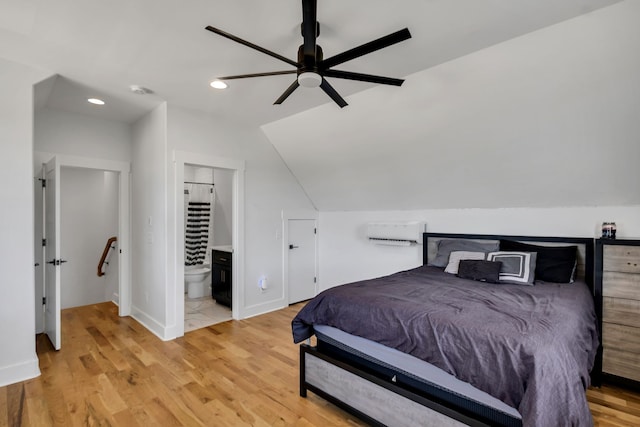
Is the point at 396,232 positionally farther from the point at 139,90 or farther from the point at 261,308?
the point at 139,90

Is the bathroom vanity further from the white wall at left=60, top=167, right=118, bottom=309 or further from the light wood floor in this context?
the white wall at left=60, top=167, right=118, bottom=309

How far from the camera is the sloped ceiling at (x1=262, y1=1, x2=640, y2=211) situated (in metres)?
2.11

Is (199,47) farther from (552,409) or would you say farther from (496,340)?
(552,409)

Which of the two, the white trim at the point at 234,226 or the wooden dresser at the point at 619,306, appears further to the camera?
the white trim at the point at 234,226

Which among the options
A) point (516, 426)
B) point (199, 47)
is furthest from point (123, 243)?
point (516, 426)

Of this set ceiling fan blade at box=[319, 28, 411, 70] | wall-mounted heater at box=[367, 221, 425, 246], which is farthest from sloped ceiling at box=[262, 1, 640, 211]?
ceiling fan blade at box=[319, 28, 411, 70]

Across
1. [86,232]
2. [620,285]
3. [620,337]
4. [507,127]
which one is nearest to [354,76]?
[507,127]

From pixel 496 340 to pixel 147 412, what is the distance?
2326 mm

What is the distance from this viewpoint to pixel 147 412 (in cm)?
225

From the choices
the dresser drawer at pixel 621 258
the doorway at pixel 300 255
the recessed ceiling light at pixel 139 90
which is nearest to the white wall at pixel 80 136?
the recessed ceiling light at pixel 139 90

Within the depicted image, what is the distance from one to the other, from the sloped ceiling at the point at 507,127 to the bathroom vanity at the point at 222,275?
1.84m

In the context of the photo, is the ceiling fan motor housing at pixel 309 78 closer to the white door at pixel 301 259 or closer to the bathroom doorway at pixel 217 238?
the bathroom doorway at pixel 217 238

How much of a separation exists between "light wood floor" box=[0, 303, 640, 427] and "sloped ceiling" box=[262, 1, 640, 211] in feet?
6.18

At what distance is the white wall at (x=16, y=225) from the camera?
2619 millimetres
